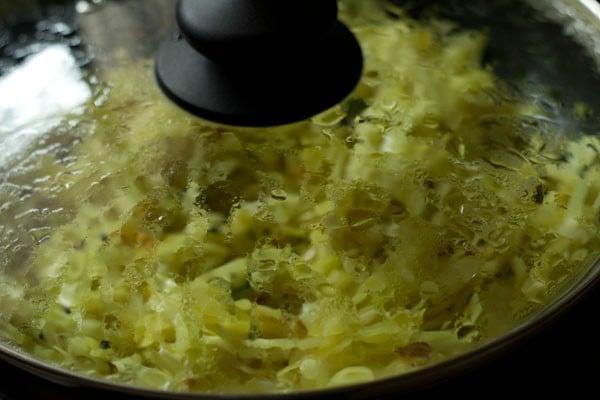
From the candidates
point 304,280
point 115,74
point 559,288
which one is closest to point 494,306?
point 559,288

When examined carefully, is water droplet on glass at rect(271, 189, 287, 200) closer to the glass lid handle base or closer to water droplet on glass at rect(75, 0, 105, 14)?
the glass lid handle base

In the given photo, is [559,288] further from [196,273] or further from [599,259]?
[196,273]

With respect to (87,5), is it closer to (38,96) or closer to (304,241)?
(38,96)

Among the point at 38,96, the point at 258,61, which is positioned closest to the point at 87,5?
the point at 38,96

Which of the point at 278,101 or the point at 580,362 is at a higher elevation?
the point at 278,101

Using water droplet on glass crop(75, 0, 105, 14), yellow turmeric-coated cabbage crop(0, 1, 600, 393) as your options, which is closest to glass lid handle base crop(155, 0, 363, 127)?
yellow turmeric-coated cabbage crop(0, 1, 600, 393)

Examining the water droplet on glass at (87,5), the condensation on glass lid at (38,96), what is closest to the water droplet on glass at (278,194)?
the condensation on glass lid at (38,96)

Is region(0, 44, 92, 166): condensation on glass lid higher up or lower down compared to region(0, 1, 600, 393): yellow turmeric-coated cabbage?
higher up
